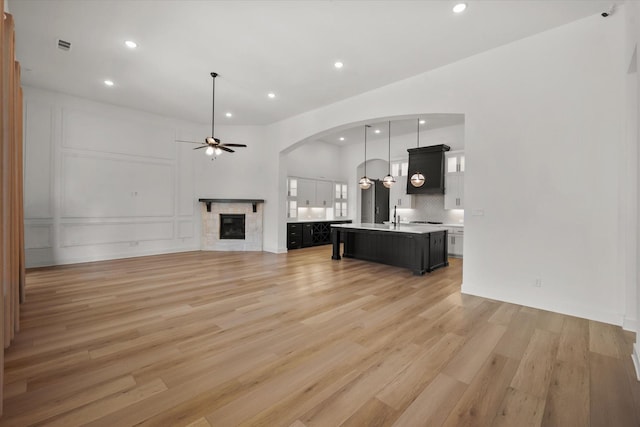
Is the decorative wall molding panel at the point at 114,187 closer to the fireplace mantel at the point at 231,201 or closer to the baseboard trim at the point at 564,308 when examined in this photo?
the fireplace mantel at the point at 231,201

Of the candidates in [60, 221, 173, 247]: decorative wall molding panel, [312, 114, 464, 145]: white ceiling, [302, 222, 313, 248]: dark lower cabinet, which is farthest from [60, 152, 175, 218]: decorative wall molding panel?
[312, 114, 464, 145]: white ceiling

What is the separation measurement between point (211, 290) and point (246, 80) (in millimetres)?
3754

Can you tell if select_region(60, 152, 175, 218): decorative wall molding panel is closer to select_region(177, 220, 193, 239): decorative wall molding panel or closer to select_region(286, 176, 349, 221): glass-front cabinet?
select_region(177, 220, 193, 239): decorative wall molding panel

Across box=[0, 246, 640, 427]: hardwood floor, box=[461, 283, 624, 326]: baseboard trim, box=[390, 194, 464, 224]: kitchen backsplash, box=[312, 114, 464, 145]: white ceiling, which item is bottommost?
box=[0, 246, 640, 427]: hardwood floor

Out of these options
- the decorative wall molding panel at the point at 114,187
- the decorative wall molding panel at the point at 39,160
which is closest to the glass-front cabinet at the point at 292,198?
the decorative wall molding panel at the point at 114,187

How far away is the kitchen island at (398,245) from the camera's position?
5.42 m

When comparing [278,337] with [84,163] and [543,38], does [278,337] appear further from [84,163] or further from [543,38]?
[84,163]

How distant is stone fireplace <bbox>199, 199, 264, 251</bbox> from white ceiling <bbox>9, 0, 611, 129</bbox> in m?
3.33

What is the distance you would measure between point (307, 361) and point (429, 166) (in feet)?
23.0

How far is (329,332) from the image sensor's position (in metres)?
2.90

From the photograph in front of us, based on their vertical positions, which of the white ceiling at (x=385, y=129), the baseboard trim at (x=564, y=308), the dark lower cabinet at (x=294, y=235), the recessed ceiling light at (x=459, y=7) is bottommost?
the baseboard trim at (x=564, y=308)

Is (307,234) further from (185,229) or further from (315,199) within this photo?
(185,229)

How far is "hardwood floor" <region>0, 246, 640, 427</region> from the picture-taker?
1777mm

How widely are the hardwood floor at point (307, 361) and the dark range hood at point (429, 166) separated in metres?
4.28
